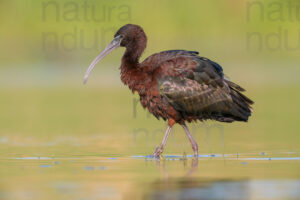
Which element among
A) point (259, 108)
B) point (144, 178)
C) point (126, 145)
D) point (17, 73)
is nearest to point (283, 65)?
point (17, 73)

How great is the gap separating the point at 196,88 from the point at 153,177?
278cm

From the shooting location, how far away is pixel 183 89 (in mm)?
13195

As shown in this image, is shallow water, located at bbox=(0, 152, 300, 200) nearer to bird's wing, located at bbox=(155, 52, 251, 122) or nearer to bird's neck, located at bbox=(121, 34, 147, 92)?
bird's wing, located at bbox=(155, 52, 251, 122)

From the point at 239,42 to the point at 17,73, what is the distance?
8682 mm

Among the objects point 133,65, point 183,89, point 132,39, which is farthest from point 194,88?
point 132,39

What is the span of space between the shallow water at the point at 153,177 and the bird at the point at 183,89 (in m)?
0.67

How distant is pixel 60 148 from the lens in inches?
563

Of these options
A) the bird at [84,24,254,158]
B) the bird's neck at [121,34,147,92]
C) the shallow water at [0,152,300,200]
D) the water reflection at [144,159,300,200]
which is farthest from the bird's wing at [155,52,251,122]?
the water reflection at [144,159,300,200]

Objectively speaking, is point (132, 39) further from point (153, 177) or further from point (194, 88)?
point (153, 177)

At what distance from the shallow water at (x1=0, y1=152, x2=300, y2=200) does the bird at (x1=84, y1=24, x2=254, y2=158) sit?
2.19ft

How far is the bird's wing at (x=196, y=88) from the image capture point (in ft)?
43.1

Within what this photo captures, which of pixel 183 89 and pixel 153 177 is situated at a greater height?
pixel 183 89

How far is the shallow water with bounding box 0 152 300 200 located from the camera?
9.55 meters

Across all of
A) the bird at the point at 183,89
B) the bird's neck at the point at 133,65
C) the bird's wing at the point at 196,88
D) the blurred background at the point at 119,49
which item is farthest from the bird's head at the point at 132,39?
the blurred background at the point at 119,49
